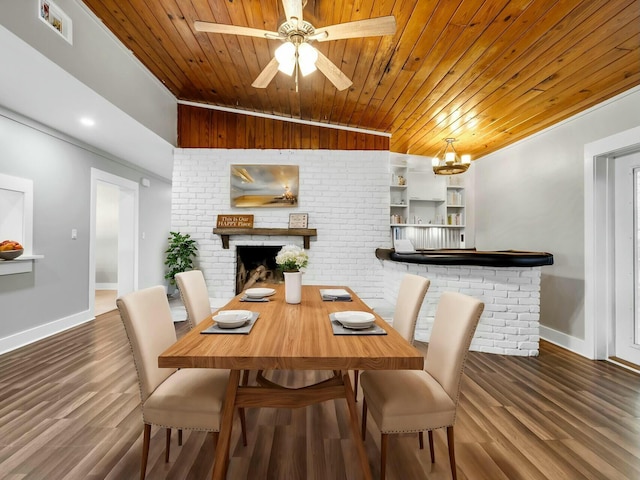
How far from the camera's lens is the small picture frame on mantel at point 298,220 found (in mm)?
4352

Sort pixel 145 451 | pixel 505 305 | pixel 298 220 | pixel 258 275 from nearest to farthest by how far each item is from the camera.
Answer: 1. pixel 145 451
2. pixel 505 305
3. pixel 298 220
4. pixel 258 275

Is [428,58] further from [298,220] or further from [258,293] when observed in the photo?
[298,220]

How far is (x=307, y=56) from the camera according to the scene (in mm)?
1934

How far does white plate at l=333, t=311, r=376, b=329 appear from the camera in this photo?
1434 mm

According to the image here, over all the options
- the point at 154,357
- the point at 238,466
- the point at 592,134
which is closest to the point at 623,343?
the point at 592,134

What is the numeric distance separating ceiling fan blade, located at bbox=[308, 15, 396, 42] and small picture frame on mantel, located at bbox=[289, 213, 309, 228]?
2636 mm

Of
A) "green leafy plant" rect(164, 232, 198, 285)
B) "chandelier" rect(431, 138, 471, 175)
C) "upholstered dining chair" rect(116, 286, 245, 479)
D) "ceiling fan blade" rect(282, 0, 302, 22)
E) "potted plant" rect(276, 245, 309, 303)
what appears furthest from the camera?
"green leafy plant" rect(164, 232, 198, 285)

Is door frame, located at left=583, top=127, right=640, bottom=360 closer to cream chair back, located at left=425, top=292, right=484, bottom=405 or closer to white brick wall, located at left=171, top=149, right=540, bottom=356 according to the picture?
white brick wall, located at left=171, top=149, right=540, bottom=356

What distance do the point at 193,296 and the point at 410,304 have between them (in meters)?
1.39

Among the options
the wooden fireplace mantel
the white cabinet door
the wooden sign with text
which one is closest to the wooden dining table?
the wooden fireplace mantel

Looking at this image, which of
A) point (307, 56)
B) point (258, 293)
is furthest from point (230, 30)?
point (258, 293)

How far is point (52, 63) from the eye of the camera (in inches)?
87.3

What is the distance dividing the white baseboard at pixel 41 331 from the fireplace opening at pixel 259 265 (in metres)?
2.01

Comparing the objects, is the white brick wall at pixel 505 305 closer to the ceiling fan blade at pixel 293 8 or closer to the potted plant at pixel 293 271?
the potted plant at pixel 293 271
